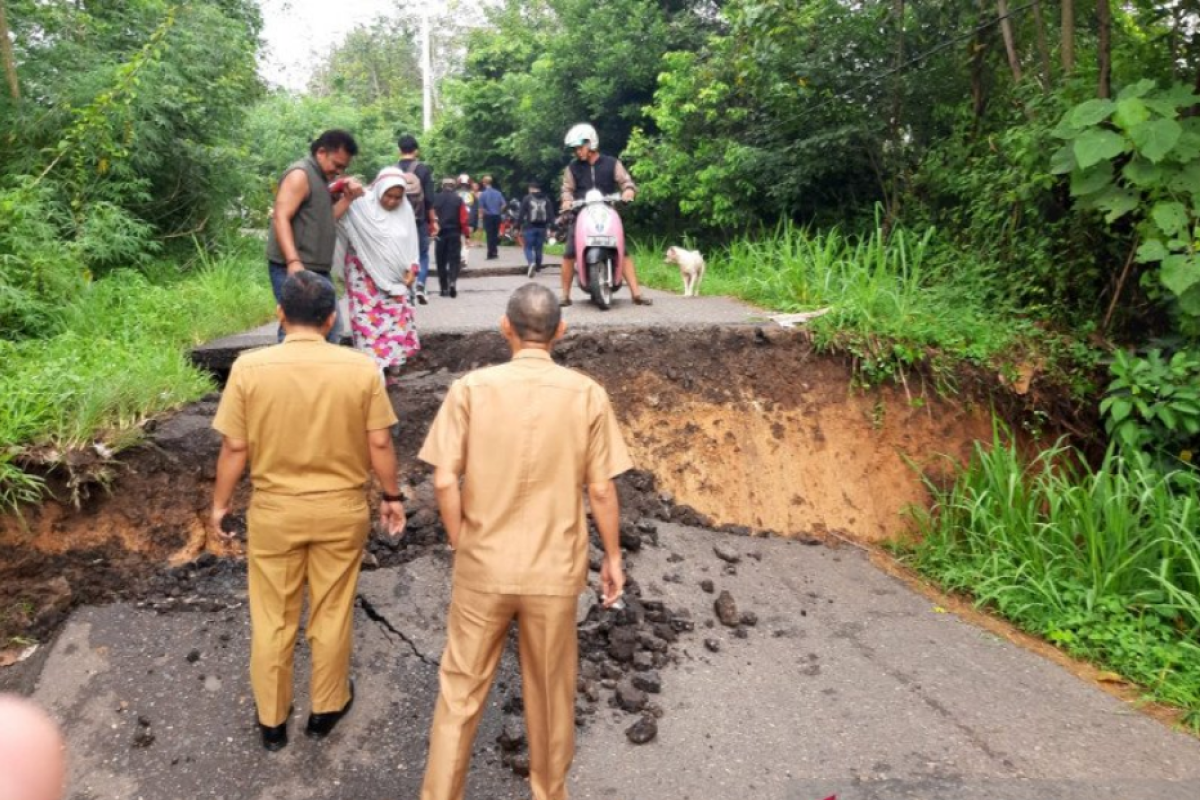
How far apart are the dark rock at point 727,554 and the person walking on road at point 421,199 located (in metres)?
5.05

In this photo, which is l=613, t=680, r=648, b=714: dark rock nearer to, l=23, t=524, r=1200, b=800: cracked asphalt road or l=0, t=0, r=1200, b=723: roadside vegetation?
l=23, t=524, r=1200, b=800: cracked asphalt road

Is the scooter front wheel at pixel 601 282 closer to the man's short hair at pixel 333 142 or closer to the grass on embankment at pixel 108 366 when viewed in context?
the grass on embankment at pixel 108 366

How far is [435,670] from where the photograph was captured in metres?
4.18

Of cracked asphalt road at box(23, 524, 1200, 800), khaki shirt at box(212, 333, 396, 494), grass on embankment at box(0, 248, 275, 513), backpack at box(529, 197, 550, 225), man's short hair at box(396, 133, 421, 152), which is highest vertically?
man's short hair at box(396, 133, 421, 152)

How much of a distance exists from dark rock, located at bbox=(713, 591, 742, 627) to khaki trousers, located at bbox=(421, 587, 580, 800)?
6.83 feet

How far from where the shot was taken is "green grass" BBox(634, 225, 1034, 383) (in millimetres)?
6766

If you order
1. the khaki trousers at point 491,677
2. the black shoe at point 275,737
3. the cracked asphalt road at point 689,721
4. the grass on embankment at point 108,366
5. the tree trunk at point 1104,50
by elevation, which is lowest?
the cracked asphalt road at point 689,721

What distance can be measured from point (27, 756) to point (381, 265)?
4846mm

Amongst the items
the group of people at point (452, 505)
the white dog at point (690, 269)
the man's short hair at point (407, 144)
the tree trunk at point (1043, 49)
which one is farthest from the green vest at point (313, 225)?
the tree trunk at point (1043, 49)

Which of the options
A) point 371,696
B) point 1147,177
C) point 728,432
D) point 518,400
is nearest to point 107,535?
point 371,696

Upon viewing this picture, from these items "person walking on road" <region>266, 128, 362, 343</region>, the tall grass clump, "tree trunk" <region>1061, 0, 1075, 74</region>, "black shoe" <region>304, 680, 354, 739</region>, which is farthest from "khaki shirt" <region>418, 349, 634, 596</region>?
"tree trunk" <region>1061, 0, 1075, 74</region>

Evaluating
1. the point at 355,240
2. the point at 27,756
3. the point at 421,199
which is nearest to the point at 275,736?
the point at 27,756

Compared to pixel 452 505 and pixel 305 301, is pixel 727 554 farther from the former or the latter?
pixel 305 301

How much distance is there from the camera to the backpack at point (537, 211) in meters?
13.9
